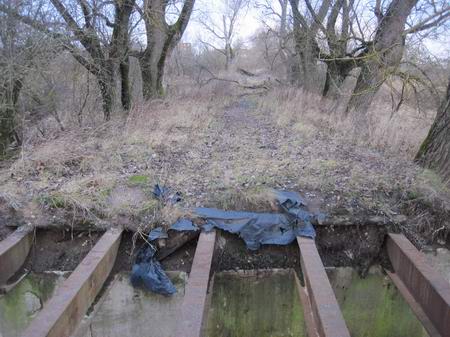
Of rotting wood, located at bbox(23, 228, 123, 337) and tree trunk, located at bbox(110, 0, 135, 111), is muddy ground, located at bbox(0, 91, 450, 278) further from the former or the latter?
tree trunk, located at bbox(110, 0, 135, 111)

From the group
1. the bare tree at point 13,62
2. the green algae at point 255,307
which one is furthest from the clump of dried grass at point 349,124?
the bare tree at point 13,62

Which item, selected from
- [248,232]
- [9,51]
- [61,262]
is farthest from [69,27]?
[248,232]

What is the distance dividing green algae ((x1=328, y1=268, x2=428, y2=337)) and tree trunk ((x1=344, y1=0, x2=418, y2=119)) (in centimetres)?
652

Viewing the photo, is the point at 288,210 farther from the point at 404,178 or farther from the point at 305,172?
the point at 404,178

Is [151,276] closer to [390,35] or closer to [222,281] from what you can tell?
[222,281]

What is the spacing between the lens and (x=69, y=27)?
825cm

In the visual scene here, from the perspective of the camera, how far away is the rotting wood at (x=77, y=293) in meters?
2.57

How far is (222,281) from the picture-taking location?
4.08 m

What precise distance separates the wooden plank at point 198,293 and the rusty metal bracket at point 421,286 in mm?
1828

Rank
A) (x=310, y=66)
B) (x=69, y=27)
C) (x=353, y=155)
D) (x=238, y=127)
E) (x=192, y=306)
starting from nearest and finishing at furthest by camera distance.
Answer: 1. (x=192, y=306)
2. (x=353, y=155)
3. (x=69, y=27)
4. (x=238, y=127)
5. (x=310, y=66)

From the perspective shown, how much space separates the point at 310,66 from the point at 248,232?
1243 centimetres

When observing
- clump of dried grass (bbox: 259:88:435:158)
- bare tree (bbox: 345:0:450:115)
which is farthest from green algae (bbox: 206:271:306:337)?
bare tree (bbox: 345:0:450:115)

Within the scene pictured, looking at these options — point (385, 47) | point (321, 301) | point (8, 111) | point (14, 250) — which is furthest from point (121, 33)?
point (321, 301)

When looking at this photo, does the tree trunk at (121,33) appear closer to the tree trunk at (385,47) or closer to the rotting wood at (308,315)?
the tree trunk at (385,47)
